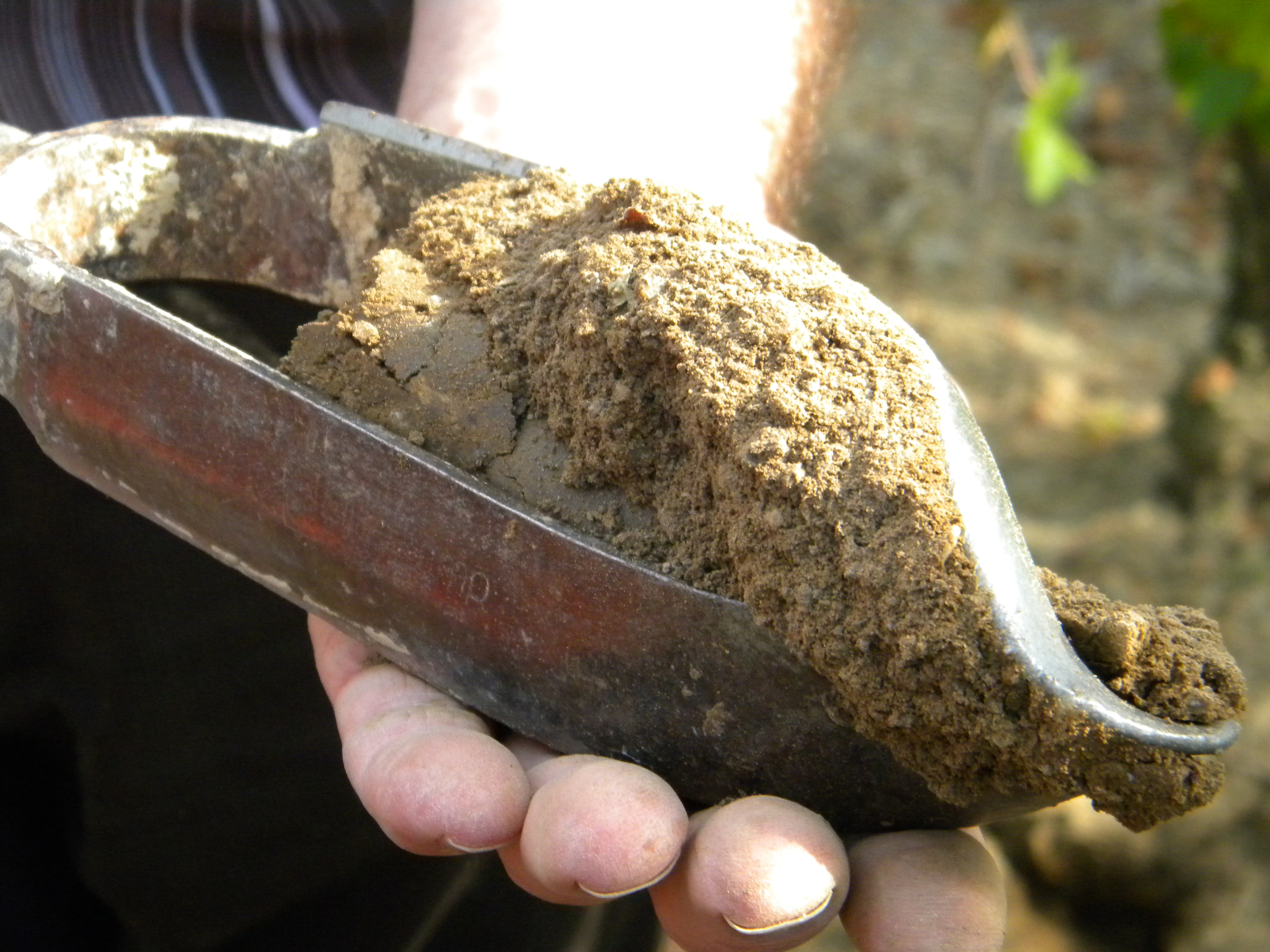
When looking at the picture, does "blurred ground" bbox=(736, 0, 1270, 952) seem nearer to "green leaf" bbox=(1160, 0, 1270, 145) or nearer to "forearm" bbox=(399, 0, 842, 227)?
"green leaf" bbox=(1160, 0, 1270, 145)

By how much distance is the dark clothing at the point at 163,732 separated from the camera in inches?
63.3

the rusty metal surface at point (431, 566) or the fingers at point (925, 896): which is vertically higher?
the rusty metal surface at point (431, 566)

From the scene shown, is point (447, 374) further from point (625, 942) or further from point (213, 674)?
point (625, 942)

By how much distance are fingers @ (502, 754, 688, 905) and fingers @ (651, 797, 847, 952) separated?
39mm

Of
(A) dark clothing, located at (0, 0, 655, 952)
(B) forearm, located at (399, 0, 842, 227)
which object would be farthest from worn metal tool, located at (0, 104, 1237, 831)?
(B) forearm, located at (399, 0, 842, 227)

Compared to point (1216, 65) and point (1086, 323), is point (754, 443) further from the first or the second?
point (1086, 323)

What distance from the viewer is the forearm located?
181 cm

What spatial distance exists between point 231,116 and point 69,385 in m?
0.80

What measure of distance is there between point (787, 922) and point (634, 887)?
0.15 meters

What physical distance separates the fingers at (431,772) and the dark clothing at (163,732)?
441 mm

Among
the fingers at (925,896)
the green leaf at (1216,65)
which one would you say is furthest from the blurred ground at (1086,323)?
the fingers at (925,896)

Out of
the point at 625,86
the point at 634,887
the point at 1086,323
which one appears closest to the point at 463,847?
the point at 634,887

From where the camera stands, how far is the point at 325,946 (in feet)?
5.77

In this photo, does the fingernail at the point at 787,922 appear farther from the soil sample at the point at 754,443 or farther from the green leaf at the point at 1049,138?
the green leaf at the point at 1049,138
